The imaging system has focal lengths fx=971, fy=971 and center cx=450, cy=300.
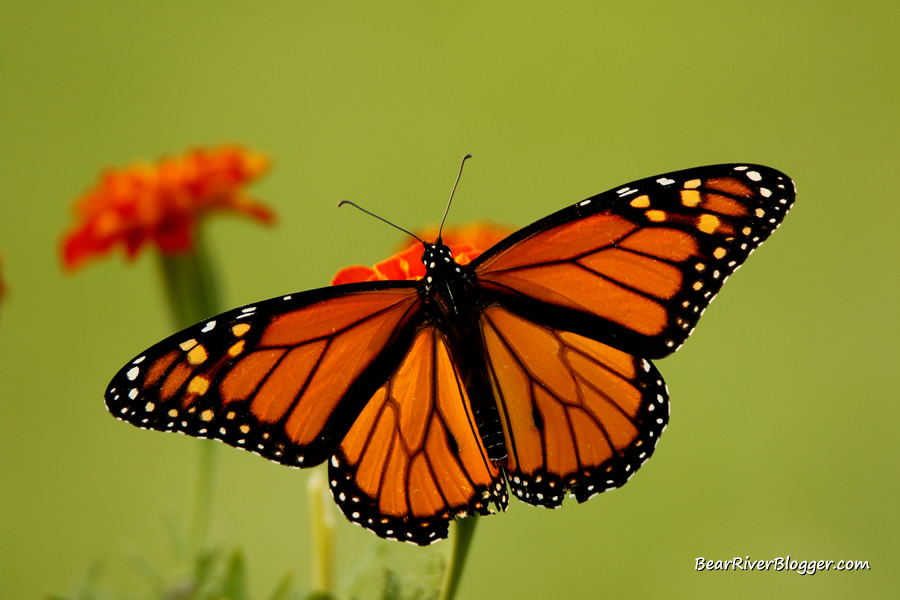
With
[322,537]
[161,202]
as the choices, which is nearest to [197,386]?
[322,537]

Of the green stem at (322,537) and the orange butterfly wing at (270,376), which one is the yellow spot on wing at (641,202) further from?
the green stem at (322,537)

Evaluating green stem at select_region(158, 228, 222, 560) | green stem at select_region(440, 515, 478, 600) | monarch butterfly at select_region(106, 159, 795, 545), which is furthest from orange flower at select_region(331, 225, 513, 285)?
green stem at select_region(158, 228, 222, 560)

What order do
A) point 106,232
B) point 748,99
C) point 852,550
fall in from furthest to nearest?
point 748,99, point 852,550, point 106,232

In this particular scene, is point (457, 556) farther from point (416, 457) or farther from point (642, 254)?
point (642, 254)

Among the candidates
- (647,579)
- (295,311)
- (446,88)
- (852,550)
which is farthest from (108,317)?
(295,311)

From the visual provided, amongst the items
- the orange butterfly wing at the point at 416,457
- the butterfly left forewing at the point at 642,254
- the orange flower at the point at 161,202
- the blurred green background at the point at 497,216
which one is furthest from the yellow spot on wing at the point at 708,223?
the orange flower at the point at 161,202

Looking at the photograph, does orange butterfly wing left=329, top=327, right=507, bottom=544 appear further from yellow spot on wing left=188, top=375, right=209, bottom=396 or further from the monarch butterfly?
yellow spot on wing left=188, top=375, right=209, bottom=396

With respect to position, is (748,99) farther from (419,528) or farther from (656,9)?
(419,528)
